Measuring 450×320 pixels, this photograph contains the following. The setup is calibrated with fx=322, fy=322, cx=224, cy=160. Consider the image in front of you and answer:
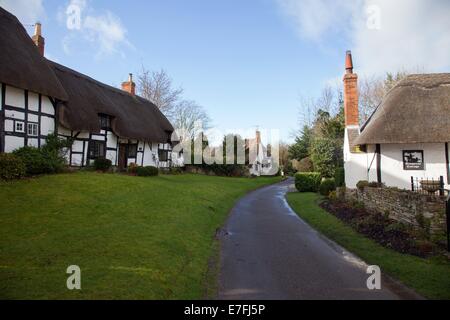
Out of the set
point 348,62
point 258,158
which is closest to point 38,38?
point 348,62

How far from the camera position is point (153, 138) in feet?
93.4

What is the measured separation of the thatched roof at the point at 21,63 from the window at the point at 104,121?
14.9 ft

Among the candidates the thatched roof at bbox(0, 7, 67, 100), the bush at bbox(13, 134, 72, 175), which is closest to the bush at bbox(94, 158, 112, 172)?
the bush at bbox(13, 134, 72, 175)

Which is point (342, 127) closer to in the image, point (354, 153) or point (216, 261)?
point (354, 153)

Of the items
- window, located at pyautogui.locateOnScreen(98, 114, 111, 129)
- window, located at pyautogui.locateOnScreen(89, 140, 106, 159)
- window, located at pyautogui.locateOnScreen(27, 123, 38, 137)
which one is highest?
window, located at pyautogui.locateOnScreen(98, 114, 111, 129)

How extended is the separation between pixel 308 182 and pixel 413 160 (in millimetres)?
13094

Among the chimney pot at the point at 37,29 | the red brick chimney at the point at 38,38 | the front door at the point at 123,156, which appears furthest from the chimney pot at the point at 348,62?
the chimney pot at the point at 37,29

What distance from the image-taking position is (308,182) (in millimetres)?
28250

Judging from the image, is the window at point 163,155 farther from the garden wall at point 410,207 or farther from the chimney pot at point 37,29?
the garden wall at point 410,207

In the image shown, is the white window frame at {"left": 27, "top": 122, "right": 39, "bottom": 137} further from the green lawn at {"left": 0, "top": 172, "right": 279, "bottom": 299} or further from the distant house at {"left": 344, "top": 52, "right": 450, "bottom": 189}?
the distant house at {"left": 344, "top": 52, "right": 450, "bottom": 189}

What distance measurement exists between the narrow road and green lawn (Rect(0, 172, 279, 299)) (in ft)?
2.10

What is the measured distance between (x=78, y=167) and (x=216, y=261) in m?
15.1

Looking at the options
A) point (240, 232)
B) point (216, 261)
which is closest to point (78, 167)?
point (240, 232)

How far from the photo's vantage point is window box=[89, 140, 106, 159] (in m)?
21.7
